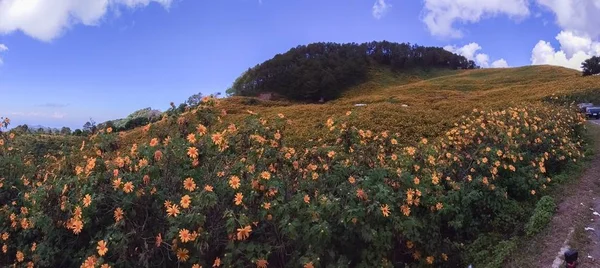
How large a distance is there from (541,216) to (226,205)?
3.99 metres

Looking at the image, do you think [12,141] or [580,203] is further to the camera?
[580,203]

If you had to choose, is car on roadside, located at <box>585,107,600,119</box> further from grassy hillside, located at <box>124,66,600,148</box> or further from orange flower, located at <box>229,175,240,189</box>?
orange flower, located at <box>229,175,240,189</box>

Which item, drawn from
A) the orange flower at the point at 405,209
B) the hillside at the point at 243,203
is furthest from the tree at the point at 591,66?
the orange flower at the point at 405,209

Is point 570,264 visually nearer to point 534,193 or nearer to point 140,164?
point 534,193

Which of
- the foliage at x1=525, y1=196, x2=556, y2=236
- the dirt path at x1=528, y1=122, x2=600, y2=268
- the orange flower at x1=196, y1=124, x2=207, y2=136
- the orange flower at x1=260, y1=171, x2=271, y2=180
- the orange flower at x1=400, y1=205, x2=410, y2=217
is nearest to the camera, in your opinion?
the orange flower at x1=260, y1=171, x2=271, y2=180

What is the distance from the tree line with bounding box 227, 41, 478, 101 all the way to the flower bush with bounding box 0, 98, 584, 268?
95.0 ft

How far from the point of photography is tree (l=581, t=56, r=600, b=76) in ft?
110

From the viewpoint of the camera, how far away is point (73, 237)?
145 inches

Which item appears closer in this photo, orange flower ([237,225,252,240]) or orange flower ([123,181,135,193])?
orange flower ([237,225,252,240])

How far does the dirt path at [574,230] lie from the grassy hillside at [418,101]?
241 centimetres

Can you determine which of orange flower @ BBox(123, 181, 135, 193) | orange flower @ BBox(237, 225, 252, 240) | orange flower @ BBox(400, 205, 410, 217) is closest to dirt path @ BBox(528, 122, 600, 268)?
orange flower @ BBox(400, 205, 410, 217)

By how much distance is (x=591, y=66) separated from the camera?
1326 inches

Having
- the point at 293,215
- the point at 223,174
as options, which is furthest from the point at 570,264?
the point at 223,174

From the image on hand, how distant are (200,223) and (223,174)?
590mm
